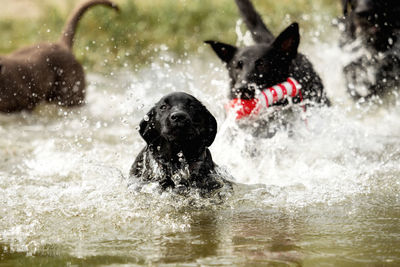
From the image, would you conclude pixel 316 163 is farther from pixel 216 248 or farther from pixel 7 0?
pixel 7 0

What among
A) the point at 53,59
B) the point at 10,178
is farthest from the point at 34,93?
the point at 10,178

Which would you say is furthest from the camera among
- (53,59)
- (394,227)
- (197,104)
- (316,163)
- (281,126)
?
(53,59)

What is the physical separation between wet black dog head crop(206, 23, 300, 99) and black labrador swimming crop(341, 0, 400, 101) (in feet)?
5.57

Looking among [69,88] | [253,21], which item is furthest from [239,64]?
[69,88]

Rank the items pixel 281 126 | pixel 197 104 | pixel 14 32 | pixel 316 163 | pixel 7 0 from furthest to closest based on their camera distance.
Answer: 1. pixel 7 0
2. pixel 14 32
3. pixel 281 126
4. pixel 316 163
5. pixel 197 104

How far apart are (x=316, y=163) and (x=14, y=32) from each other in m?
7.06

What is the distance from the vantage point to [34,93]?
7496 millimetres

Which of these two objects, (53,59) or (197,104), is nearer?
(197,104)

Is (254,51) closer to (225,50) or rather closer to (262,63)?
(262,63)

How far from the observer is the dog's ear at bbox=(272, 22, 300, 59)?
18.2 ft

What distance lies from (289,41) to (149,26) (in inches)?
201

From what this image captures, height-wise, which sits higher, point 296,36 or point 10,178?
point 296,36

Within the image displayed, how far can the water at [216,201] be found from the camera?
3035 mm

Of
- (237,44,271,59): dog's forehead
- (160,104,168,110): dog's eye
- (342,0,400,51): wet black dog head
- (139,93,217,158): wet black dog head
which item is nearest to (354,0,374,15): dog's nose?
(342,0,400,51): wet black dog head
